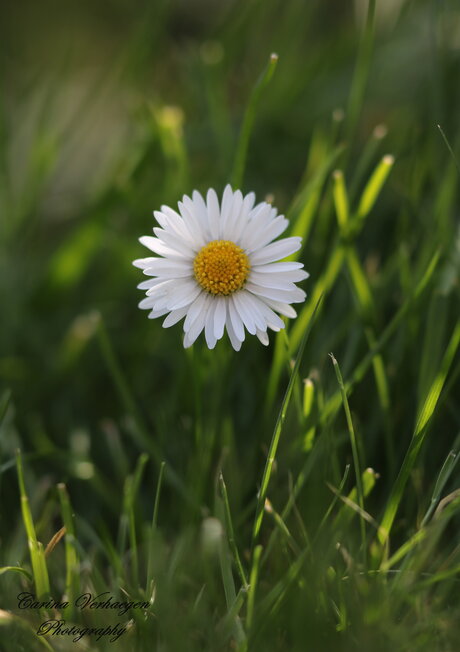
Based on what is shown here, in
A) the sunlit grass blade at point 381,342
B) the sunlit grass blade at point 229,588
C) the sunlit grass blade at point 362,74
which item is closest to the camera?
the sunlit grass blade at point 229,588

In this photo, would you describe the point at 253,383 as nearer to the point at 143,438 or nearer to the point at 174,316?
the point at 143,438

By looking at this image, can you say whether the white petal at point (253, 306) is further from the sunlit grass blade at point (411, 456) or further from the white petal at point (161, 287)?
the sunlit grass blade at point (411, 456)

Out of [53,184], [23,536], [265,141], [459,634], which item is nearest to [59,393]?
[23,536]

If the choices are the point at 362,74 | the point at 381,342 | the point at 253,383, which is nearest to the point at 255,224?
the point at 381,342

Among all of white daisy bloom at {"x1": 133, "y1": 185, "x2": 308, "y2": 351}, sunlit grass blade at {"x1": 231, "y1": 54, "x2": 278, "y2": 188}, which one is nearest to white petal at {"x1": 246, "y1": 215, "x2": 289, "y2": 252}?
white daisy bloom at {"x1": 133, "y1": 185, "x2": 308, "y2": 351}

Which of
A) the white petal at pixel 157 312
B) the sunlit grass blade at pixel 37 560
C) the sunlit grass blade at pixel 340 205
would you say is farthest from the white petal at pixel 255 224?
the sunlit grass blade at pixel 37 560

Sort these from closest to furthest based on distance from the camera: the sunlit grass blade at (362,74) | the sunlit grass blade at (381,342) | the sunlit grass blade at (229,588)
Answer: the sunlit grass blade at (229,588)
the sunlit grass blade at (381,342)
the sunlit grass blade at (362,74)
